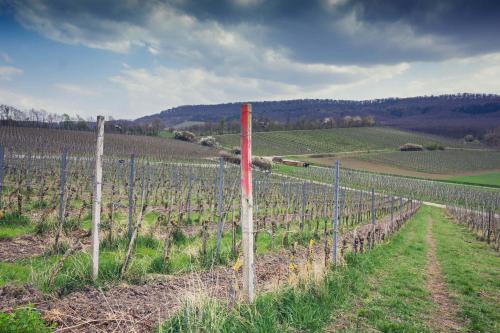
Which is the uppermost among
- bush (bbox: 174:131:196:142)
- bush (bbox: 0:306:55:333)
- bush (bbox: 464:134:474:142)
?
bush (bbox: 464:134:474:142)

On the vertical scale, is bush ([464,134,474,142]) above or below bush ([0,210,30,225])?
above

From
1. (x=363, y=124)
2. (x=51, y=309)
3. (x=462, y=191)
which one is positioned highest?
(x=363, y=124)

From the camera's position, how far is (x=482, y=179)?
5825 centimetres

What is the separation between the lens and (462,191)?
41812mm

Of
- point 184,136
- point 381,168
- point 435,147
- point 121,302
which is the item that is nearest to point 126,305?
point 121,302


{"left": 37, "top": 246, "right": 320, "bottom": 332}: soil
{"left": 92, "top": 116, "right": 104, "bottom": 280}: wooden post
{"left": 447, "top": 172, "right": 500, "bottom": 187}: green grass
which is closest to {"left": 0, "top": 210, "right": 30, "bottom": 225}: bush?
{"left": 92, "top": 116, "right": 104, "bottom": 280}: wooden post

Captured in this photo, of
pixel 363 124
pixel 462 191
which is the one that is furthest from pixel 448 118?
pixel 462 191

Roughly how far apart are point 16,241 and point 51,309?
4.84 metres

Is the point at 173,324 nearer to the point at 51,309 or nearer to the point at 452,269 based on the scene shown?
the point at 51,309

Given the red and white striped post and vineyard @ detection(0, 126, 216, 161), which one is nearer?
the red and white striped post

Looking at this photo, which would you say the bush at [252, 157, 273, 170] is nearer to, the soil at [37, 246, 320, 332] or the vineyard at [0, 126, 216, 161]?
the vineyard at [0, 126, 216, 161]

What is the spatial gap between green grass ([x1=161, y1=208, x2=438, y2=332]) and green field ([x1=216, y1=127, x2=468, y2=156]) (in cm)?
6678

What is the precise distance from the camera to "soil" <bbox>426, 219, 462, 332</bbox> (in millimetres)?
5145

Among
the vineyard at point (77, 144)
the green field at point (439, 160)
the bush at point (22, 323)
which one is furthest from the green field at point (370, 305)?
the green field at point (439, 160)
